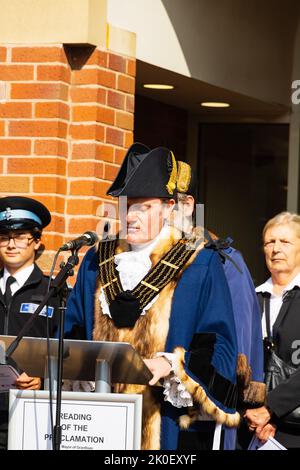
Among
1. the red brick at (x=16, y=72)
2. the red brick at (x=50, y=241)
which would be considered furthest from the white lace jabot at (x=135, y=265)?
the red brick at (x=16, y=72)

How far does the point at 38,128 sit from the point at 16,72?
1.17 feet

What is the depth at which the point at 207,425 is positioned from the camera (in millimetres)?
5184

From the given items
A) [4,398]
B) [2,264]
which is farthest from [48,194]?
[4,398]

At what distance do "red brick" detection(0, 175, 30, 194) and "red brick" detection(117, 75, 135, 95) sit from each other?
815 mm

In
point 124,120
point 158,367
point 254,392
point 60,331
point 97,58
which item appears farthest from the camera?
point 124,120

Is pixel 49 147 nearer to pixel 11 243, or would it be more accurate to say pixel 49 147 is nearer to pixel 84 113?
pixel 84 113

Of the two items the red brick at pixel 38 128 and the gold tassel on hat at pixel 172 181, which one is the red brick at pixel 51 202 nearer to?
the red brick at pixel 38 128

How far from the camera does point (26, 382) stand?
5.27 meters

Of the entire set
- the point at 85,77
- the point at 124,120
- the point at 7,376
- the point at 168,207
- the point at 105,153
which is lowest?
the point at 7,376

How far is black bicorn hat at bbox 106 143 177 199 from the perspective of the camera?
17.3 feet

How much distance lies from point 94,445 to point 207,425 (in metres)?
0.59

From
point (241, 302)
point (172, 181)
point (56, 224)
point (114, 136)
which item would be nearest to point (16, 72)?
point (114, 136)

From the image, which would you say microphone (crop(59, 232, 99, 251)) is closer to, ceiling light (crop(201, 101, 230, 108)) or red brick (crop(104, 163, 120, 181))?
red brick (crop(104, 163, 120, 181))

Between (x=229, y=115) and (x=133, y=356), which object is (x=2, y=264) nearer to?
(x=133, y=356)
